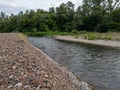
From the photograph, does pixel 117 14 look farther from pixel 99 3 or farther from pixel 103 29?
pixel 99 3

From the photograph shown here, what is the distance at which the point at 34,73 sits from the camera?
1161cm

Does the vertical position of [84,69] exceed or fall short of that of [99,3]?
it falls short

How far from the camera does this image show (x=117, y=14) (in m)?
81.4

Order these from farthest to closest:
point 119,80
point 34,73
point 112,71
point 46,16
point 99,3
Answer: point 46,16 < point 99,3 < point 112,71 < point 119,80 < point 34,73

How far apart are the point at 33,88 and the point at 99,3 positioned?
86618 millimetres

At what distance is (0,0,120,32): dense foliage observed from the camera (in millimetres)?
82188

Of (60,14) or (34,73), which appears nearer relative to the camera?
(34,73)

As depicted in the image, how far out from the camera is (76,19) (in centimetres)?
8931

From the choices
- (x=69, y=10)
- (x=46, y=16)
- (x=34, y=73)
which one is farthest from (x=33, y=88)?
(x=46, y=16)

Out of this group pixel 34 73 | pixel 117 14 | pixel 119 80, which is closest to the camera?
pixel 34 73

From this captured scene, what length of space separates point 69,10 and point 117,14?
87.2ft

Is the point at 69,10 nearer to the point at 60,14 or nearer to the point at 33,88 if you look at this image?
the point at 60,14

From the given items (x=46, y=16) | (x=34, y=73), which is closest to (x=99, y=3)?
(x=46, y=16)

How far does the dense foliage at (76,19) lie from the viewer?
8219 cm
